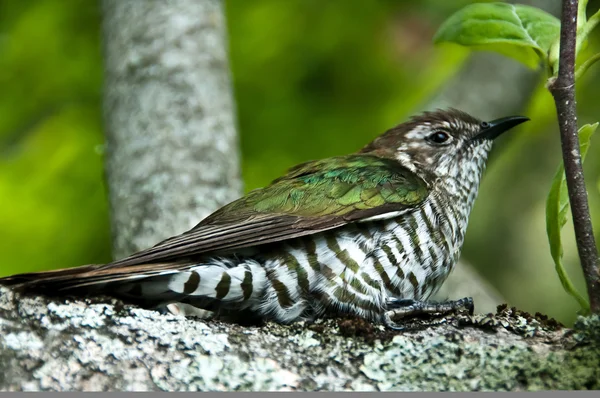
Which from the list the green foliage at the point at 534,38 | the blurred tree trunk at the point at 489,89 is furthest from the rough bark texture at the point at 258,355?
the blurred tree trunk at the point at 489,89

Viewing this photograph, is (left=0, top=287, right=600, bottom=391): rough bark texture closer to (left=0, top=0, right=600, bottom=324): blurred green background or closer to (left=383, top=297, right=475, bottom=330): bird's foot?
(left=383, top=297, right=475, bottom=330): bird's foot

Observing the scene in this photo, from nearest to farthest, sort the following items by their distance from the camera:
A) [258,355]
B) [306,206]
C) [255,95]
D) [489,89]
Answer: [258,355] < [306,206] < [489,89] < [255,95]

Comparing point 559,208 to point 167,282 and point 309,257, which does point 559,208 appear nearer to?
point 309,257

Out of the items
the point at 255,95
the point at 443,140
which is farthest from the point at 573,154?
the point at 255,95

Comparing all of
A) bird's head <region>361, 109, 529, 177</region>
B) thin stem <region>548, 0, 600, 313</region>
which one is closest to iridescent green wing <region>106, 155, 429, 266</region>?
bird's head <region>361, 109, 529, 177</region>

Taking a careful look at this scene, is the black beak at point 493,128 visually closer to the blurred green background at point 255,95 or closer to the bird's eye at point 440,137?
the bird's eye at point 440,137

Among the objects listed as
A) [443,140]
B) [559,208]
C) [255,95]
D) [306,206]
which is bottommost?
[559,208]
